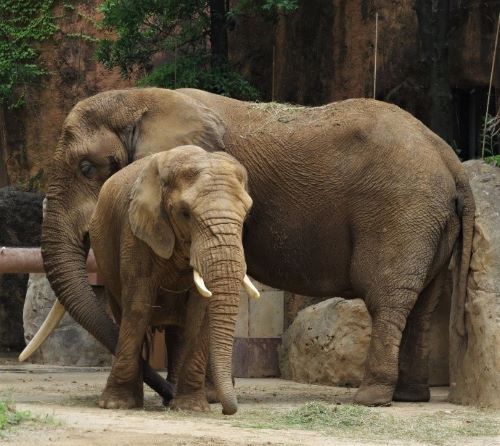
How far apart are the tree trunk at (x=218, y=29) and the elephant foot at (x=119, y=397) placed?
6.83 metres

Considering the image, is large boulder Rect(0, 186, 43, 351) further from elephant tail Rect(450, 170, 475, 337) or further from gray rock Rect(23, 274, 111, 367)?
elephant tail Rect(450, 170, 475, 337)

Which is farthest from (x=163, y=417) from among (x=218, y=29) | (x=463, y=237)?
(x=218, y=29)

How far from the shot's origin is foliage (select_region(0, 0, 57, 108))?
61.5 feet

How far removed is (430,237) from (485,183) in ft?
2.98

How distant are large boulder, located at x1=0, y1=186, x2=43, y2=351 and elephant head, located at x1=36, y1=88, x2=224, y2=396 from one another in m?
6.45

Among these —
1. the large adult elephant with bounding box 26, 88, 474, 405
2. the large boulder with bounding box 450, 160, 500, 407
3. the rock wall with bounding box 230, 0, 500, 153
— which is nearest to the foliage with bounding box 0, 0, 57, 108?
the rock wall with bounding box 230, 0, 500, 153

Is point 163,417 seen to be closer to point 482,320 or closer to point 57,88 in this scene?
point 482,320

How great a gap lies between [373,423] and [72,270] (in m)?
3.03

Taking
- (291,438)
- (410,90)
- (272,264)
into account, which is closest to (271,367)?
(272,264)

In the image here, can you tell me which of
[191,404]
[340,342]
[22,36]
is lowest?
[191,404]

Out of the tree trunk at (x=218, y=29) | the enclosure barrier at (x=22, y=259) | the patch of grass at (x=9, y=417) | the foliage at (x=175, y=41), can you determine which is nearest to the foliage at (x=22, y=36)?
the foliage at (x=175, y=41)

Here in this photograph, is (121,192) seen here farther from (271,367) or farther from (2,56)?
(2,56)

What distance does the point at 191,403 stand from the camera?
387 inches

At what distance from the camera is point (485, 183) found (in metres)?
11.8
